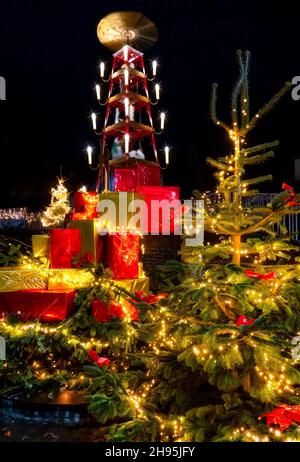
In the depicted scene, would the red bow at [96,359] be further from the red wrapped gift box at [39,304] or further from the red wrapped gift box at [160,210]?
the red wrapped gift box at [160,210]

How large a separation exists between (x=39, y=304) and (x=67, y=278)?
620 mm

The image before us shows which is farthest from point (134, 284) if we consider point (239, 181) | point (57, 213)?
point (57, 213)

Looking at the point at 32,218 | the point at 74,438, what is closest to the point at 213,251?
the point at 74,438

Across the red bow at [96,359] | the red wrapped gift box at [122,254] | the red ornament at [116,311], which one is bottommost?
the red bow at [96,359]

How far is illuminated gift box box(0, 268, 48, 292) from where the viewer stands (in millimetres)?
5609

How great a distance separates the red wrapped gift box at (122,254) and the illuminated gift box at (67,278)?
1.63ft

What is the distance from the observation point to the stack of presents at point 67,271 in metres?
5.59

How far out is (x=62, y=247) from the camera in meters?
5.93

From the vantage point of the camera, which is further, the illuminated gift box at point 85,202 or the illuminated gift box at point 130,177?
the illuminated gift box at point 130,177

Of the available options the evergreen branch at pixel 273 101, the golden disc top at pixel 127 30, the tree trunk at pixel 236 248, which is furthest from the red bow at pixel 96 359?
the golden disc top at pixel 127 30

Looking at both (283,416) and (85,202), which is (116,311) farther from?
(283,416)

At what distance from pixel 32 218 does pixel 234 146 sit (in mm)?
18618

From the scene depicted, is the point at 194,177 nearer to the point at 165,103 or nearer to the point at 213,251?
the point at 165,103
